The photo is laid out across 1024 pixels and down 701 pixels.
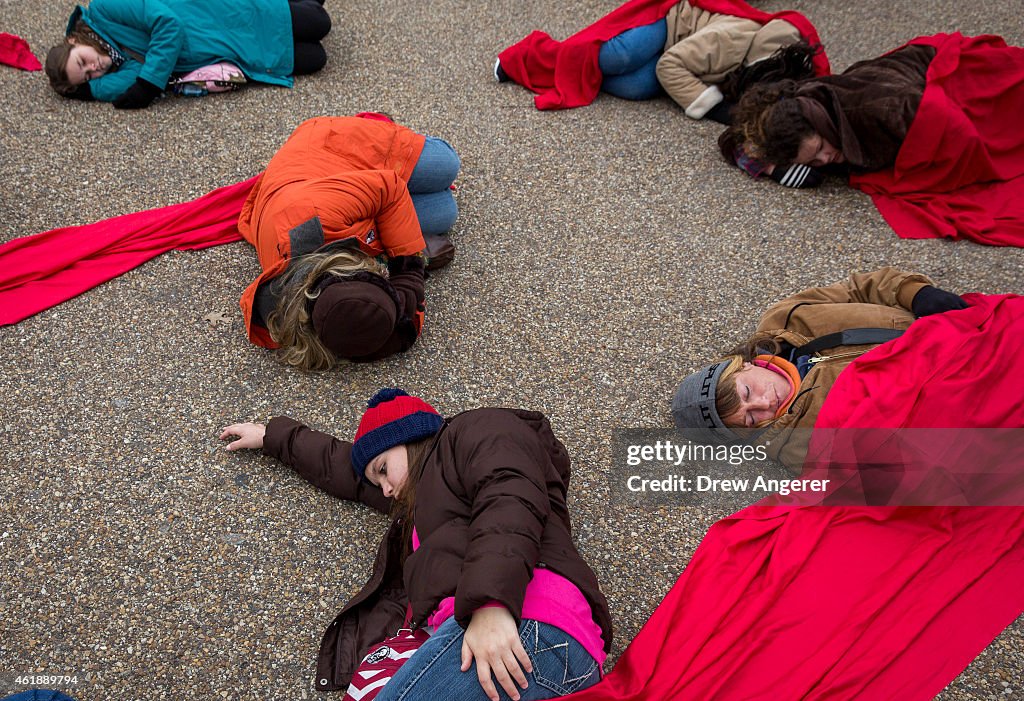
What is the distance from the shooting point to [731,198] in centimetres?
462

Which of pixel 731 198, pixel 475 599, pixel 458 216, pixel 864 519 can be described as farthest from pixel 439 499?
pixel 731 198

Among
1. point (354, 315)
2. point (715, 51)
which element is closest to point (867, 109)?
point (715, 51)

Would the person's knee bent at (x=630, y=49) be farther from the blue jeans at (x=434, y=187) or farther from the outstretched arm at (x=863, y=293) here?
the outstretched arm at (x=863, y=293)

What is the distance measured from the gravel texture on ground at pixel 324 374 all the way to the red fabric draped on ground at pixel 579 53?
137mm

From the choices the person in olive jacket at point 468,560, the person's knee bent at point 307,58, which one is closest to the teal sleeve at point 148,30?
the person's knee bent at point 307,58

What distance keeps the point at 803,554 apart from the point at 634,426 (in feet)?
3.02

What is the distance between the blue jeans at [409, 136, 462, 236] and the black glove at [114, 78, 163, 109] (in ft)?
7.28

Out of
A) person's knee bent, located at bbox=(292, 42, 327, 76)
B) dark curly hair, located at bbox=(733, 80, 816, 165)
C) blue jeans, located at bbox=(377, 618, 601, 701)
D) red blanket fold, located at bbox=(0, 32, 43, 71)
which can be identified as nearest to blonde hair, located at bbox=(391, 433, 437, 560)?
blue jeans, located at bbox=(377, 618, 601, 701)

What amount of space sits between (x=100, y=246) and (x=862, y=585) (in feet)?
12.4

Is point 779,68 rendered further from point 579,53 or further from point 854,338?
point 854,338

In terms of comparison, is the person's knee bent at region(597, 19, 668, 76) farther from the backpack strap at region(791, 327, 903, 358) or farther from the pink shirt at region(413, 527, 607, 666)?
the pink shirt at region(413, 527, 607, 666)

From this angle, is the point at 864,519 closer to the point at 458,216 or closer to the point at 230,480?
the point at 230,480

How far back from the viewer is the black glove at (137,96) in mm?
5102

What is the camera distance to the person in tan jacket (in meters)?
3.14
